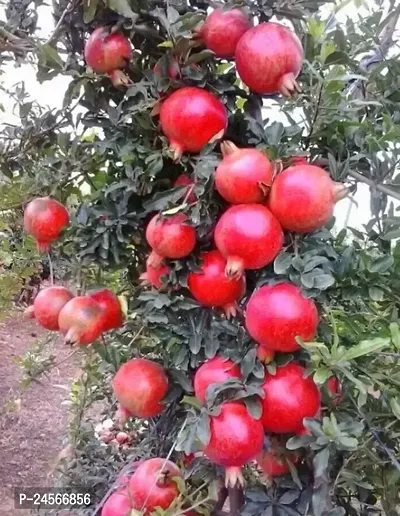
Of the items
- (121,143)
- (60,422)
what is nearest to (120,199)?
(121,143)

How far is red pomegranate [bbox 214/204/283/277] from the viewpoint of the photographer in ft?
1.59

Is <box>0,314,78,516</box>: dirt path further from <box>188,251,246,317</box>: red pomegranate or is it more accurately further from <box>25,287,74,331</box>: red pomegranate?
<box>188,251,246,317</box>: red pomegranate

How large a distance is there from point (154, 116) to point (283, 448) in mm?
340

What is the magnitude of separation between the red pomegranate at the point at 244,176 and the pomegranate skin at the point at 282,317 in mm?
78

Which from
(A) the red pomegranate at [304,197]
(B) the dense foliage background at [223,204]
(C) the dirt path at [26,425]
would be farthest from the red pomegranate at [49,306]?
(C) the dirt path at [26,425]

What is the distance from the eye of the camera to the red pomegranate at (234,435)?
0.51 metres

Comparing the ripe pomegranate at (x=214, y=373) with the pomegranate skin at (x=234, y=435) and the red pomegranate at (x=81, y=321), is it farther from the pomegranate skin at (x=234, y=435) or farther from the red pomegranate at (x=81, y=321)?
the red pomegranate at (x=81, y=321)

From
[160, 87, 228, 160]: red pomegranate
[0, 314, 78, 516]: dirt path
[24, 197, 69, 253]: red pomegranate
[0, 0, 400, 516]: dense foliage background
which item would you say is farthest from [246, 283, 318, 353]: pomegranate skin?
[0, 314, 78, 516]: dirt path

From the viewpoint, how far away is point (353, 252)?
533 millimetres

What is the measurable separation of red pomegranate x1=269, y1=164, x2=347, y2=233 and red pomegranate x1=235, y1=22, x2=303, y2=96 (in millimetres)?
85

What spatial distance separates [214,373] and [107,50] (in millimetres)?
314

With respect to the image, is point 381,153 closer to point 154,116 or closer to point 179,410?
point 154,116

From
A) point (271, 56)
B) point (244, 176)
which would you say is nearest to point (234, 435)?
point (244, 176)

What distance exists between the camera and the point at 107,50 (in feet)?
1.87
